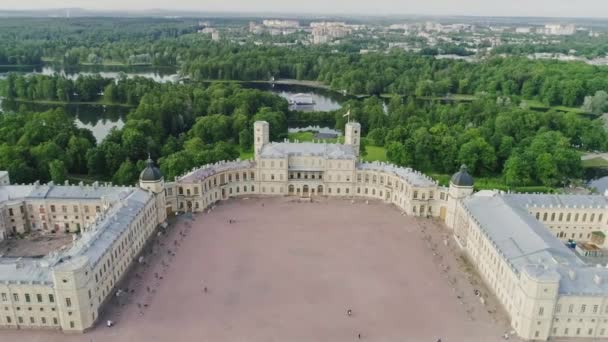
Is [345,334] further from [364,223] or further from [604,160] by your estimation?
[604,160]

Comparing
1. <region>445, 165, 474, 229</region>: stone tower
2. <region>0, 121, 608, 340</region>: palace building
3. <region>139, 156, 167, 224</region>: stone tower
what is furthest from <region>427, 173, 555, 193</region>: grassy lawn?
<region>139, 156, 167, 224</region>: stone tower

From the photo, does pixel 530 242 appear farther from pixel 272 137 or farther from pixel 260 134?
pixel 272 137

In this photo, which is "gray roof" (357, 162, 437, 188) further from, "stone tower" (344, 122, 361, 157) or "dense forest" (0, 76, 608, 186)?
"dense forest" (0, 76, 608, 186)

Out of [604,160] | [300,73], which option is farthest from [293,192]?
[300,73]

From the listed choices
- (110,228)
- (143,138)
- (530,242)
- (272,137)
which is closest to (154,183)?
(110,228)

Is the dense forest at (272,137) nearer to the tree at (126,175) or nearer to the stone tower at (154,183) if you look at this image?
the tree at (126,175)
